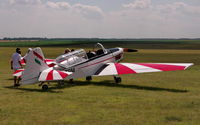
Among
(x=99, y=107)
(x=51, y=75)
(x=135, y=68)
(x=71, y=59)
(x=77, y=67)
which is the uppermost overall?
(x=71, y=59)

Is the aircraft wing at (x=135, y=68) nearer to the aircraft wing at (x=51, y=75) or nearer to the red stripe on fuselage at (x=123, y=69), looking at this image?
the red stripe on fuselage at (x=123, y=69)

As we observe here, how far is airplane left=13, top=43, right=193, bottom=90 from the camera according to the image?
35.8 ft

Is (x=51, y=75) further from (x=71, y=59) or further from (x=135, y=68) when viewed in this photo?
(x=135, y=68)

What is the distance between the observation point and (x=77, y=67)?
12836mm

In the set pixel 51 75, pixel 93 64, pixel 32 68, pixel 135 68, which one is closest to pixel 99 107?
pixel 51 75

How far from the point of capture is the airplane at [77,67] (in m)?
10.9

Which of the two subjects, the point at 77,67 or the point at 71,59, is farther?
the point at 71,59

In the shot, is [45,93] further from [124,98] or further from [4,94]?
[124,98]

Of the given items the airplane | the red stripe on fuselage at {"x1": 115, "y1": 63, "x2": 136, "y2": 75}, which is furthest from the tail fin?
the red stripe on fuselage at {"x1": 115, "y1": 63, "x2": 136, "y2": 75}

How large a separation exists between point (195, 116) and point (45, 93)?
5801 millimetres

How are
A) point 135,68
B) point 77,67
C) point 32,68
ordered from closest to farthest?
1. point 32,68
2. point 77,67
3. point 135,68

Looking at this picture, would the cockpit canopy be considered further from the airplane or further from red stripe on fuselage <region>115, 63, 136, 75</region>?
red stripe on fuselage <region>115, 63, 136, 75</region>

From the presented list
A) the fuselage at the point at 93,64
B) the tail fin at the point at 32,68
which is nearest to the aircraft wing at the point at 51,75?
the tail fin at the point at 32,68

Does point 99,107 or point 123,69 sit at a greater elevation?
point 123,69
